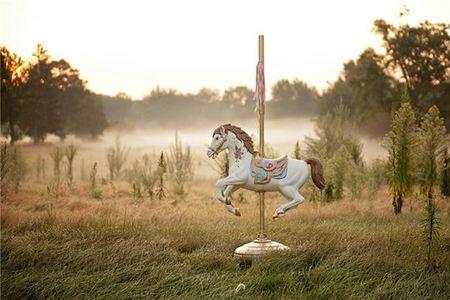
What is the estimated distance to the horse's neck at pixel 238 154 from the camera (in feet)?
21.0

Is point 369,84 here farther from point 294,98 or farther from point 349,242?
point 349,242

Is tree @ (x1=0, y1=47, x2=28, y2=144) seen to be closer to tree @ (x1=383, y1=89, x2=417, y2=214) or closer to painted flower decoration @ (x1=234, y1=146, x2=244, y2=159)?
tree @ (x1=383, y1=89, x2=417, y2=214)

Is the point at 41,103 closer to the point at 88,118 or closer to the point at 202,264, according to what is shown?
the point at 88,118

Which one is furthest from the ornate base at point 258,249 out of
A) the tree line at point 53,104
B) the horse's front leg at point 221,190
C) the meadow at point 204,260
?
the tree line at point 53,104

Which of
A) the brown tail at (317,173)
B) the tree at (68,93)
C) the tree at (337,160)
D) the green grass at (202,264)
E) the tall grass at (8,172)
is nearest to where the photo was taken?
the green grass at (202,264)

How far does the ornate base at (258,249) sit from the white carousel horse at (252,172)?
316 millimetres

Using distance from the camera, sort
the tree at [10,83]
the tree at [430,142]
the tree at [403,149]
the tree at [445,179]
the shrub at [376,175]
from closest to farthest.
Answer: the tree at [430,142] → the tree at [403,149] → the tree at [445,179] → the shrub at [376,175] → the tree at [10,83]

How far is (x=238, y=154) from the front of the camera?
21.1 ft

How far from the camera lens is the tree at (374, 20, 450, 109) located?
23859 mm

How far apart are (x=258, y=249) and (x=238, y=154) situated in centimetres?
99

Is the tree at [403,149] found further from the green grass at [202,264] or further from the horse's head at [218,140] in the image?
the horse's head at [218,140]

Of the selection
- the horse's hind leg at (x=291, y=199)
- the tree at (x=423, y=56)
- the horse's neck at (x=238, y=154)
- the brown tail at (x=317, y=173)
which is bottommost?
the horse's hind leg at (x=291, y=199)

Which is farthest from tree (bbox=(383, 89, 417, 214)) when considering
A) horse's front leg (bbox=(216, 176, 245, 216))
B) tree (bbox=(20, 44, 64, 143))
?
tree (bbox=(20, 44, 64, 143))

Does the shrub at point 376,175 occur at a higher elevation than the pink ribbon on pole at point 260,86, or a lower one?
lower
